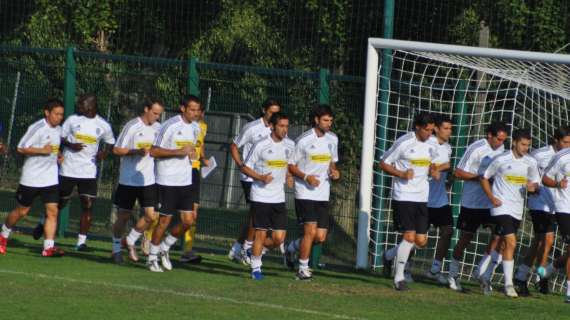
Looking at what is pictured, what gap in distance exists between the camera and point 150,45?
2195 centimetres

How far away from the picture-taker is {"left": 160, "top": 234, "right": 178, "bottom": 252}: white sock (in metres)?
15.3

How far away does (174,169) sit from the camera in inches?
597

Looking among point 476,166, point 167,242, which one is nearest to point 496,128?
point 476,166

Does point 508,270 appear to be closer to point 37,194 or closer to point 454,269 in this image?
point 454,269

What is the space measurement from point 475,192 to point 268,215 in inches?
101

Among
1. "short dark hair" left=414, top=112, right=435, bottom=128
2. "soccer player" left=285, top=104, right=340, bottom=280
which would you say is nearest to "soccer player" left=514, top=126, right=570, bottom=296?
"short dark hair" left=414, top=112, right=435, bottom=128

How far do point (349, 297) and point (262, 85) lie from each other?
4962 millimetres

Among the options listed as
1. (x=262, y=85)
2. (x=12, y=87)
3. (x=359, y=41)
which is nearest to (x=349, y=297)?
(x=262, y=85)

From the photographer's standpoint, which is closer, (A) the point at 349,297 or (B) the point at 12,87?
(A) the point at 349,297

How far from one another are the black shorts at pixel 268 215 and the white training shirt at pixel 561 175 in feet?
10.3

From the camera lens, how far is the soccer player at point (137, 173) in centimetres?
1584

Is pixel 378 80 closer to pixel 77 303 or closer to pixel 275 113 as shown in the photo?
pixel 275 113

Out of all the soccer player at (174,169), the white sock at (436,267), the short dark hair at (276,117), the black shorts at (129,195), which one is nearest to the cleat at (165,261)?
the soccer player at (174,169)

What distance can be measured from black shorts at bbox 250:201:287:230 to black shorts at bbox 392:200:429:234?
4.33 ft
